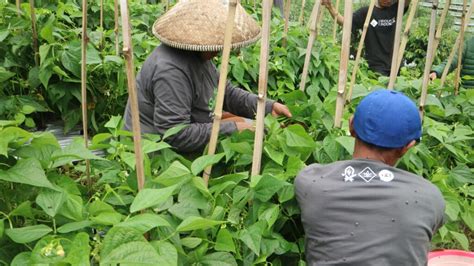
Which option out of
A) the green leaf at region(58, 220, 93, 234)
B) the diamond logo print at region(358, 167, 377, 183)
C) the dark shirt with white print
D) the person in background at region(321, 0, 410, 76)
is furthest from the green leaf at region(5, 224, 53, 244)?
the dark shirt with white print

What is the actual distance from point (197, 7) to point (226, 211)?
78 centimetres

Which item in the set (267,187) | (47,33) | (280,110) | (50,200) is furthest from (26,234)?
(47,33)

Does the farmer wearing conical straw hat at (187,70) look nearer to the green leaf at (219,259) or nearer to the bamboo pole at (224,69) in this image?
the bamboo pole at (224,69)

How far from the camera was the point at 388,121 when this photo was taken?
1337mm

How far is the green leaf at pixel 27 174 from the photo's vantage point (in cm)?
118

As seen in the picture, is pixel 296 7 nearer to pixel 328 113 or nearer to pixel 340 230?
pixel 328 113

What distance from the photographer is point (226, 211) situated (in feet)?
4.83

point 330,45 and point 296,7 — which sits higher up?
point 330,45

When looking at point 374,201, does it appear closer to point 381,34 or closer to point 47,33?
point 47,33

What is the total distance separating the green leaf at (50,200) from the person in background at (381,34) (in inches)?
130

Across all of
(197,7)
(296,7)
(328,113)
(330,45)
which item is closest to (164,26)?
(197,7)

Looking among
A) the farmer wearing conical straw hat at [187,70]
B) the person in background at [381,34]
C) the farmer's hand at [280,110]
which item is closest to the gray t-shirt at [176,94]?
the farmer wearing conical straw hat at [187,70]

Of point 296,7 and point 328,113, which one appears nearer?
point 328,113

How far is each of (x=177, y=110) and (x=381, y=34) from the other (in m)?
2.83
